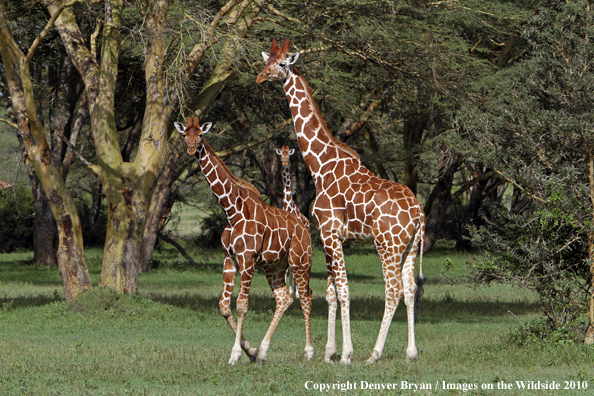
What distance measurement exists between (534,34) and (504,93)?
36.6 inches

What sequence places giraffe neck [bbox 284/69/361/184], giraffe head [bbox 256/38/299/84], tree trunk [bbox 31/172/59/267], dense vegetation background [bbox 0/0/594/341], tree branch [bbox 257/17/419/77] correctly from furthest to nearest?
tree trunk [bbox 31/172/59/267] → tree branch [bbox 257/17/419/77] → dense vegetation background [bbox 0/0/594/341] → giraffe neck [bbox 284/69/361/184] → giraffe head [bbox 256/38/299/84]

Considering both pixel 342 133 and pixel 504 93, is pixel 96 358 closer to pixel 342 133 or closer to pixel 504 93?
pixel 504 93

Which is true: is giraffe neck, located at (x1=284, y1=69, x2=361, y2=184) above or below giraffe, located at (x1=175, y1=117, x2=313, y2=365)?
above

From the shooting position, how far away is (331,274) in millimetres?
9258

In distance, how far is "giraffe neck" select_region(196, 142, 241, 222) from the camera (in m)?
8.99

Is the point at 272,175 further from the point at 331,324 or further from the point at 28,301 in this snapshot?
the point at 331,324

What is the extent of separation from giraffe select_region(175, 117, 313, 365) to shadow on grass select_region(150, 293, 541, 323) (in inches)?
201

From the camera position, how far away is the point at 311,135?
9633mm

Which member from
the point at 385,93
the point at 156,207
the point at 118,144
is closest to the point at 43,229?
the point at 156,207

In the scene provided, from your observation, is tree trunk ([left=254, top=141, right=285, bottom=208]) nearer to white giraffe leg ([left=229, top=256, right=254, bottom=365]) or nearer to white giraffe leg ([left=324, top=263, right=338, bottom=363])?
white giraffe leg ([left=324, top=263, right=338, bottom=363])

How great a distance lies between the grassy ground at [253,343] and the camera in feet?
25.3

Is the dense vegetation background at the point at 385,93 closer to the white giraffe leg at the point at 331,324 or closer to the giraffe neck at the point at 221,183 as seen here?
the white giraffe leg at the point at 331,324

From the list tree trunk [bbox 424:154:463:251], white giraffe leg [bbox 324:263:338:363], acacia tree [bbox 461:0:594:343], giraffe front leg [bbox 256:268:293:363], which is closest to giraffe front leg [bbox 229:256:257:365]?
giraffe front leg [bbox 256:268:293:363]

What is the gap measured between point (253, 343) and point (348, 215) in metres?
3.29
